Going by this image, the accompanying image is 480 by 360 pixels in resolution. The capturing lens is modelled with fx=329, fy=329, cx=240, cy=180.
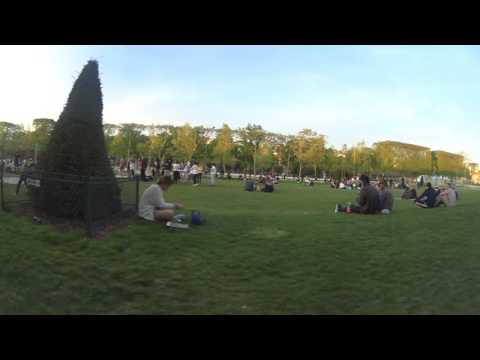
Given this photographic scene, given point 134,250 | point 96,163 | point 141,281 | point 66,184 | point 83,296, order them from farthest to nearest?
point 96,163 → point 66,184 → point 134,250 → point 141,281 → point 83,296

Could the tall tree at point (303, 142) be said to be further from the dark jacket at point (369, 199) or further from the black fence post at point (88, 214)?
the black fence post at point (88, 214)

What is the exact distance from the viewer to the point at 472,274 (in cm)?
544

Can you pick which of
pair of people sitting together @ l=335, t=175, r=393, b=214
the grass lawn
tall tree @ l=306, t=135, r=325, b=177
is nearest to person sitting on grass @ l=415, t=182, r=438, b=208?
pair of people sitting together @ l=335, t=175, r=393, b=214

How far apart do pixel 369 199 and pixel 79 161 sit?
8.76 m

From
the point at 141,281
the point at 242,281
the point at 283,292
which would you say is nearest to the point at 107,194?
the point at 141,281

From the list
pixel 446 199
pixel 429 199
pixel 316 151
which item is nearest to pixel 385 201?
pixel 429 199

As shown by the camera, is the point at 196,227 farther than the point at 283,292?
Yes

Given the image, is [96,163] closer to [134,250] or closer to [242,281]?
[134,250]

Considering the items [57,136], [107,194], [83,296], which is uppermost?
[57,136]

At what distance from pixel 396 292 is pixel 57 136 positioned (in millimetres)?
7854

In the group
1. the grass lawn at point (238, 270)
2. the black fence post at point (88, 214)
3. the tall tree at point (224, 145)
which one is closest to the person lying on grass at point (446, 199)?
the grass lawn at point (238, 270)

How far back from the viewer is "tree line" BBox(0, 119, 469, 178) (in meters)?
66.1

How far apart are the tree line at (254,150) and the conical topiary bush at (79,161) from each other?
55.5m

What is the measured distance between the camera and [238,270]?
577 centimetres
